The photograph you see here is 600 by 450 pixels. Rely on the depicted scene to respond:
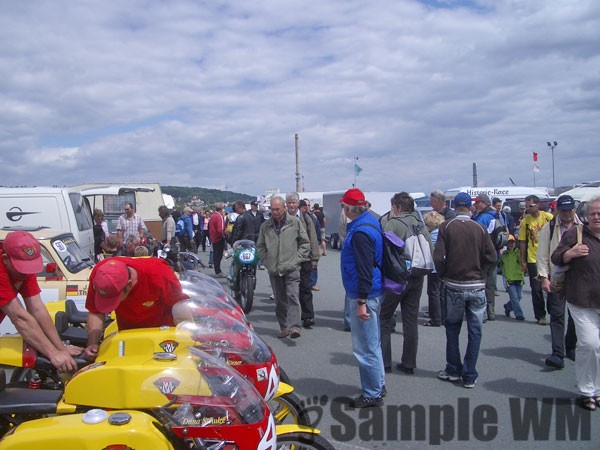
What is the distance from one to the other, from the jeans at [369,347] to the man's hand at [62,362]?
2.45 m

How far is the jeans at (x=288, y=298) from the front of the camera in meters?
7.29

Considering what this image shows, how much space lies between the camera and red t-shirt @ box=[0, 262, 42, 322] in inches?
129

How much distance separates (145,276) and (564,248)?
12.1ft

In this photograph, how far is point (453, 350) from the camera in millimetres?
5594

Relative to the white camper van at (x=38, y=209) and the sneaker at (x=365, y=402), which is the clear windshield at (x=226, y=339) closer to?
the sneaker at (x=365, y=402)

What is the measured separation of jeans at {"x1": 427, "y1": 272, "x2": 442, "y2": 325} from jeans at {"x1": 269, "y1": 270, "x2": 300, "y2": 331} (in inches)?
84.4

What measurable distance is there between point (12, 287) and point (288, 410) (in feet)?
6.54

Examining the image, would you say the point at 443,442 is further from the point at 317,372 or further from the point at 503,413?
the point at 317,372

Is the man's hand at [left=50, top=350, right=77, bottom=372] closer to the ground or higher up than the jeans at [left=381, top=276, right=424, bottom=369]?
higher up

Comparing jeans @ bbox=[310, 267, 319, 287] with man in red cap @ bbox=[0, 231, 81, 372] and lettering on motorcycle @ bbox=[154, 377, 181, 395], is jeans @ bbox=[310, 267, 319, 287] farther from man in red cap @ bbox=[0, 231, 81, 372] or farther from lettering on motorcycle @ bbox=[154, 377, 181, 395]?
lettering on motorcycle @ bbox=[154, 377, 181, 395]

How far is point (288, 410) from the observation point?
3764 mm

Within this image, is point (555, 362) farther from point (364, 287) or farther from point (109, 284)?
point (109, 284)

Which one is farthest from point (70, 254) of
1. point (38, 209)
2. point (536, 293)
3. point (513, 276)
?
point (513, 276)

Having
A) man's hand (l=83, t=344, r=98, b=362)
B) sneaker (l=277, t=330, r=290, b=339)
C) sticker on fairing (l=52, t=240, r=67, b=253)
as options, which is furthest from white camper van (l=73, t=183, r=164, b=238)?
man's hand (l=83, t=344, r=98, b=362)
